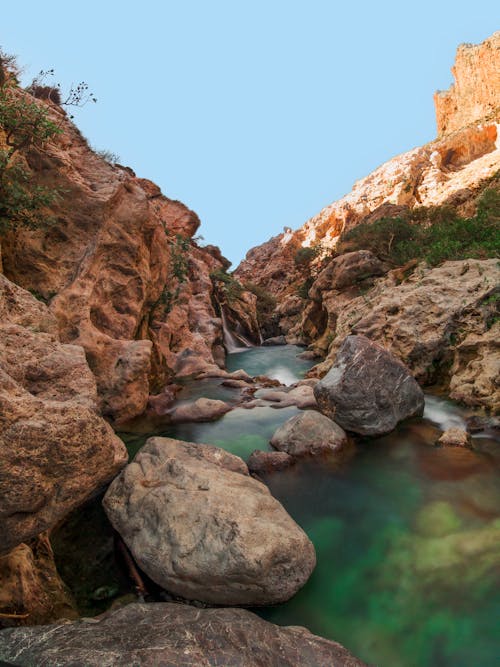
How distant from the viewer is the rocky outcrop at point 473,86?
59972 mm

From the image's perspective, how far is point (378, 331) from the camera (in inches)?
596

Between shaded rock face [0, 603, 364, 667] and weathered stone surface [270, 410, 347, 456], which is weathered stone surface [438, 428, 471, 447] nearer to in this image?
weathered stone surface [270, 410, 347, 456]

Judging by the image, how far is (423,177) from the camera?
52906 mm

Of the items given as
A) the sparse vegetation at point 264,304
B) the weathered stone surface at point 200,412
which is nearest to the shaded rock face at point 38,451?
the weathered stone surface at point 200,412

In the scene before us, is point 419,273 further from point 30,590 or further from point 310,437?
point 30,590

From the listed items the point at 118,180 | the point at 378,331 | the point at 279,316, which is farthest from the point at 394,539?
the point at 279,316

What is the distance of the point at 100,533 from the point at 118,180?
38.8ft

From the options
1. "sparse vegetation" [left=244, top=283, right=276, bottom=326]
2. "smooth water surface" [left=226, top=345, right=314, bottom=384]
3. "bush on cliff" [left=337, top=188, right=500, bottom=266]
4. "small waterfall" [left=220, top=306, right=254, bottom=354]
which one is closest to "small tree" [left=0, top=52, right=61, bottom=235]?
"smooth water surface" [left=226, top=345, right=314, bottom=384]

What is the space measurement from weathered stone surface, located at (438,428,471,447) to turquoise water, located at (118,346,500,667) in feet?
0.87

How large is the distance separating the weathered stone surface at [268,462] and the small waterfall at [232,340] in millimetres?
23957

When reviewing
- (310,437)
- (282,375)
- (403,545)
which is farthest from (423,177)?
(403,545)

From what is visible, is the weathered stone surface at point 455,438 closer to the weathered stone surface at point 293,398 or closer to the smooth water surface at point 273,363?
the weathered stone surface at point 293,398

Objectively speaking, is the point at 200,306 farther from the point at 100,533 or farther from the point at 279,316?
the point at 100,533

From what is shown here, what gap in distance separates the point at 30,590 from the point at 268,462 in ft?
16.8
